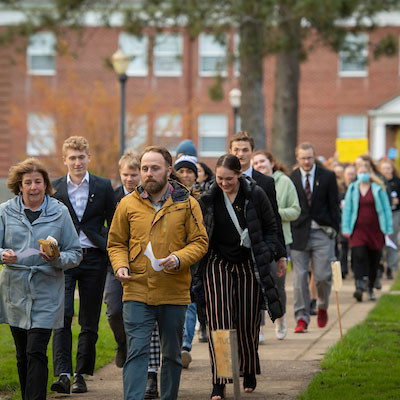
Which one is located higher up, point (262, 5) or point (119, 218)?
point (262, 5)

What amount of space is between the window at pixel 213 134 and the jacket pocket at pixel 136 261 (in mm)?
36112

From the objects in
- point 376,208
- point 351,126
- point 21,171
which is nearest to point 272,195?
point 21,171

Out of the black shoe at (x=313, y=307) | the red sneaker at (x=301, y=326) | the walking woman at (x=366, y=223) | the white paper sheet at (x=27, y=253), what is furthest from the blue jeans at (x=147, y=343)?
the walking woman at (x=366, y=223)

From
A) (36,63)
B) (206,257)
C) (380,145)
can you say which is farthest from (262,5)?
(36,63)

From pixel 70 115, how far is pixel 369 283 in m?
23.2

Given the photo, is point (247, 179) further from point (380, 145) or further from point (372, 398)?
point (380, 145)

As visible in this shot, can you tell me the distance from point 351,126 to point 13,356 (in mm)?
34010

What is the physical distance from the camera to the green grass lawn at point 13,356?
807cm

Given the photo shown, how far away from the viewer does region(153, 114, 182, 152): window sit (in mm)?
35606

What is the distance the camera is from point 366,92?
4212 centimetres

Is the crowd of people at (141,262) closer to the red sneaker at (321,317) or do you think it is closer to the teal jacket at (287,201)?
the teal jacket at (287,201)

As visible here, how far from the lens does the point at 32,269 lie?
6.92 m

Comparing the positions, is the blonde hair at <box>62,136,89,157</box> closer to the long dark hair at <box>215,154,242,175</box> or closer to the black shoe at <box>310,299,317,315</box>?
the long dark hair at <box>215,154,242,175</box>

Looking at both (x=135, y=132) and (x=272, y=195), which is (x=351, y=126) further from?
(x=272, y=195)
